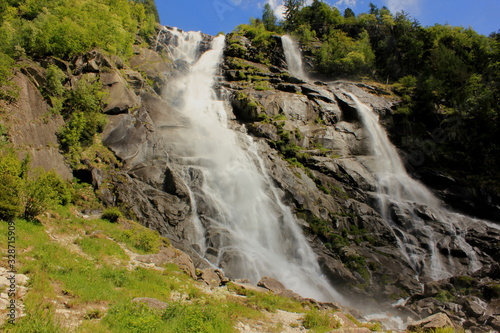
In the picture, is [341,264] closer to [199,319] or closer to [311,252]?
[311,252]

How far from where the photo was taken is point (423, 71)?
50.3m

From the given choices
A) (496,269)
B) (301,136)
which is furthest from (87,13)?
(496,269)

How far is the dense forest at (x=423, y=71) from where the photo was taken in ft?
118

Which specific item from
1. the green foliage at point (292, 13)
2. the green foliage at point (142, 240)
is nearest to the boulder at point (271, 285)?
the green foliage at point (142, 240)

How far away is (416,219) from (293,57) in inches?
1446

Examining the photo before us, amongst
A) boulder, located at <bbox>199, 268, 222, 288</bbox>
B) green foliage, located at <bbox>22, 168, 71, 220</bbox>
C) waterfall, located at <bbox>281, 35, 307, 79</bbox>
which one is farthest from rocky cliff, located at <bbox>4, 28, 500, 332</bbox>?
waterfall, located at <bbox>281, 35, 307, 79</bbox>

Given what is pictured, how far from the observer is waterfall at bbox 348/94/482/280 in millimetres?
22297

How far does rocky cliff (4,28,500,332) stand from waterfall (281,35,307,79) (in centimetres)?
1534

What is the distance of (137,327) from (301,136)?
1051 inches

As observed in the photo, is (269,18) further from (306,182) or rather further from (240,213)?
(240,213)

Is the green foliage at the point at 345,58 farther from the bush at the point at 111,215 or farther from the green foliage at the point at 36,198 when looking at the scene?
the green foliage at the point at 36,198

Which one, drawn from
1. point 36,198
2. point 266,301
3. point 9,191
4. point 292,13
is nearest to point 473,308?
point 266,301

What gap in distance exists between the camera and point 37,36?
2370cm

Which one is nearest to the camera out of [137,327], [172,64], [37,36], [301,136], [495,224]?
[137,327]
